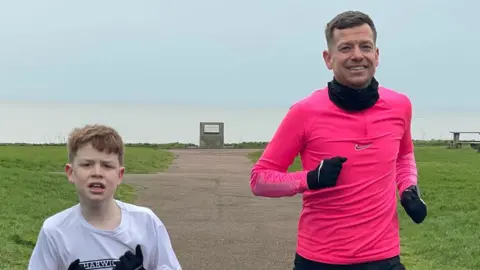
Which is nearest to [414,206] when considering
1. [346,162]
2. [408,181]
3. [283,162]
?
[408,181]

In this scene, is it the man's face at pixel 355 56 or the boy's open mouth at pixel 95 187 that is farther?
the man's face at pixel 355 56

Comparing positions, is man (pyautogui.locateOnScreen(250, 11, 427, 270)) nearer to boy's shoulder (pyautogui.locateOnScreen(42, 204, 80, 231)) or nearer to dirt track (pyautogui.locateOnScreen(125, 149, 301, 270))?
boy's shoulder (pyautogui.locateOnScreen(42, 204, 80, 231))

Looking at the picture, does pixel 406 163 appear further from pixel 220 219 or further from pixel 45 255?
pixel 220 219

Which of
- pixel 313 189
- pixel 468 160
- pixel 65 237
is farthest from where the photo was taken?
pixel 468 160

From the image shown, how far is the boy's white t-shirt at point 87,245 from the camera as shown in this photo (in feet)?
10.9

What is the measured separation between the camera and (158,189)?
14.6 metres

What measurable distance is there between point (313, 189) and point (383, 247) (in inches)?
17.5

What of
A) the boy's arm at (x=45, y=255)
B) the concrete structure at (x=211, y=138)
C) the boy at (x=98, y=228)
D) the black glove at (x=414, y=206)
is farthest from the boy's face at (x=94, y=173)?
the concrete structure at (x=211, y=138)

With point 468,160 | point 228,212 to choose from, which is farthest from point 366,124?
point 468,160

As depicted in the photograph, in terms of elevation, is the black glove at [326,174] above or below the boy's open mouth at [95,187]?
above

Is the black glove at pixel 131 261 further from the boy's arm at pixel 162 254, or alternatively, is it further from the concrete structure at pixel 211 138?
the concrete structure at pixel 211 138

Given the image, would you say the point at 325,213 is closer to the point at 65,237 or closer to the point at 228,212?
the point at 65,237

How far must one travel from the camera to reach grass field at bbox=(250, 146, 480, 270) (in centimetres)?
830

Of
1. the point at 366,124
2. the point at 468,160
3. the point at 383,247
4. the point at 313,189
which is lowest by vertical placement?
the point at 468,160
